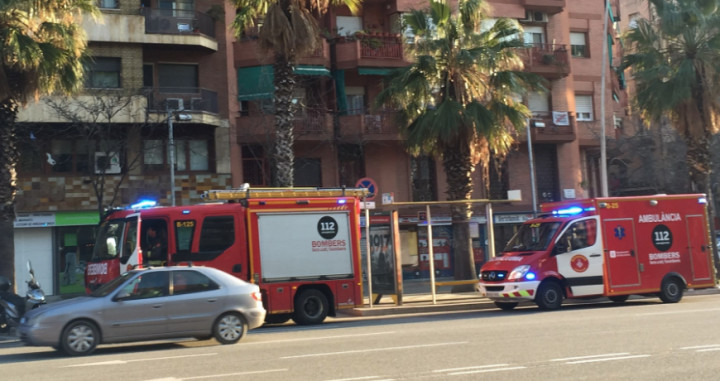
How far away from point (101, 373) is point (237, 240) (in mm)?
6687

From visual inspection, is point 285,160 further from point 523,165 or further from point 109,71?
point 523,165

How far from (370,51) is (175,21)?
787 cm

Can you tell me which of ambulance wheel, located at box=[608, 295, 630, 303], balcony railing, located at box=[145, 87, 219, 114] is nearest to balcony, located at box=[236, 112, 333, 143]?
balcony railing, located at box=[145, 87, 219, 114]

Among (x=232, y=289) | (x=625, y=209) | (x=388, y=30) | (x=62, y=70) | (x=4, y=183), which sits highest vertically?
(x=388, y=30)

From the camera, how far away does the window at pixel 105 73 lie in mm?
28391

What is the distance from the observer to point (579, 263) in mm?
18953

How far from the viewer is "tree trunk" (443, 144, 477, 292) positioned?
78.2ft

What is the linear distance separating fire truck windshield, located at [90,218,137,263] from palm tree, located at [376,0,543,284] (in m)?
10.1

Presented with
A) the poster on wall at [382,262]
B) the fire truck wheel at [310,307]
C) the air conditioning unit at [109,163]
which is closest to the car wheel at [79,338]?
the fire truck wheel at [310,307]

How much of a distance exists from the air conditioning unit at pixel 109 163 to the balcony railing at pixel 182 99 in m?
2.26

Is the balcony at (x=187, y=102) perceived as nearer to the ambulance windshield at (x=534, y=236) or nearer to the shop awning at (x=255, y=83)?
the shop awning at (x=255, y=83)

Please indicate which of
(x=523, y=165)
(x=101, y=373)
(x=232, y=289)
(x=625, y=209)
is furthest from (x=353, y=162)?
(x=101, y=373)

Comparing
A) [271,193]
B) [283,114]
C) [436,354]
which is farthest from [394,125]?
[436,354]

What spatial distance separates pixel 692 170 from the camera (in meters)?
27.1
